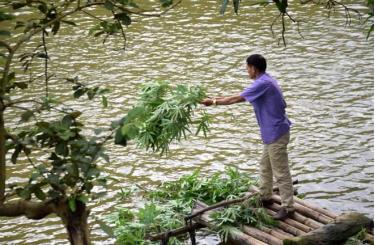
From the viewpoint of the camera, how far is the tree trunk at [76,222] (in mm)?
3297

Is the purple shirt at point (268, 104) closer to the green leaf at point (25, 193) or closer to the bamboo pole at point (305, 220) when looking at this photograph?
the bamboo pole at point (305, 220)

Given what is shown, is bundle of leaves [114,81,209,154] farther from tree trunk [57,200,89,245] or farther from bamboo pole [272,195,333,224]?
tree trunk [57,200,89,245]

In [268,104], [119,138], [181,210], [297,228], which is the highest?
[119,138]

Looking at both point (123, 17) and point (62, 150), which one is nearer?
point (62, 150)

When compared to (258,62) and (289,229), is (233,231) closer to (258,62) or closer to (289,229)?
(289,229)

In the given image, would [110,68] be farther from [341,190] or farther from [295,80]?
[341,190]

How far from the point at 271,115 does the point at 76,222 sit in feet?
10.8

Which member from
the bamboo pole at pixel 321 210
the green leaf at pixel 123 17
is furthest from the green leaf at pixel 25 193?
the bamboo pole at pixel 321 210

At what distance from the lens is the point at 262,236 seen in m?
6.25

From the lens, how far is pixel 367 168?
8.57m

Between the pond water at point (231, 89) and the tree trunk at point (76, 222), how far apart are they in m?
3.75

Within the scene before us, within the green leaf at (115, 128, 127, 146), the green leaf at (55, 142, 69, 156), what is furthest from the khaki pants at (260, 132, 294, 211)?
the green leaf at (115, 128, 127, 146)

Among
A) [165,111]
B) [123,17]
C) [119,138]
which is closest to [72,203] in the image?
[119,138]

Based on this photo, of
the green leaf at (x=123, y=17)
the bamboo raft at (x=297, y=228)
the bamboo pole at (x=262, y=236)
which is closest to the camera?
the green leaf at (x=123, y=17)
